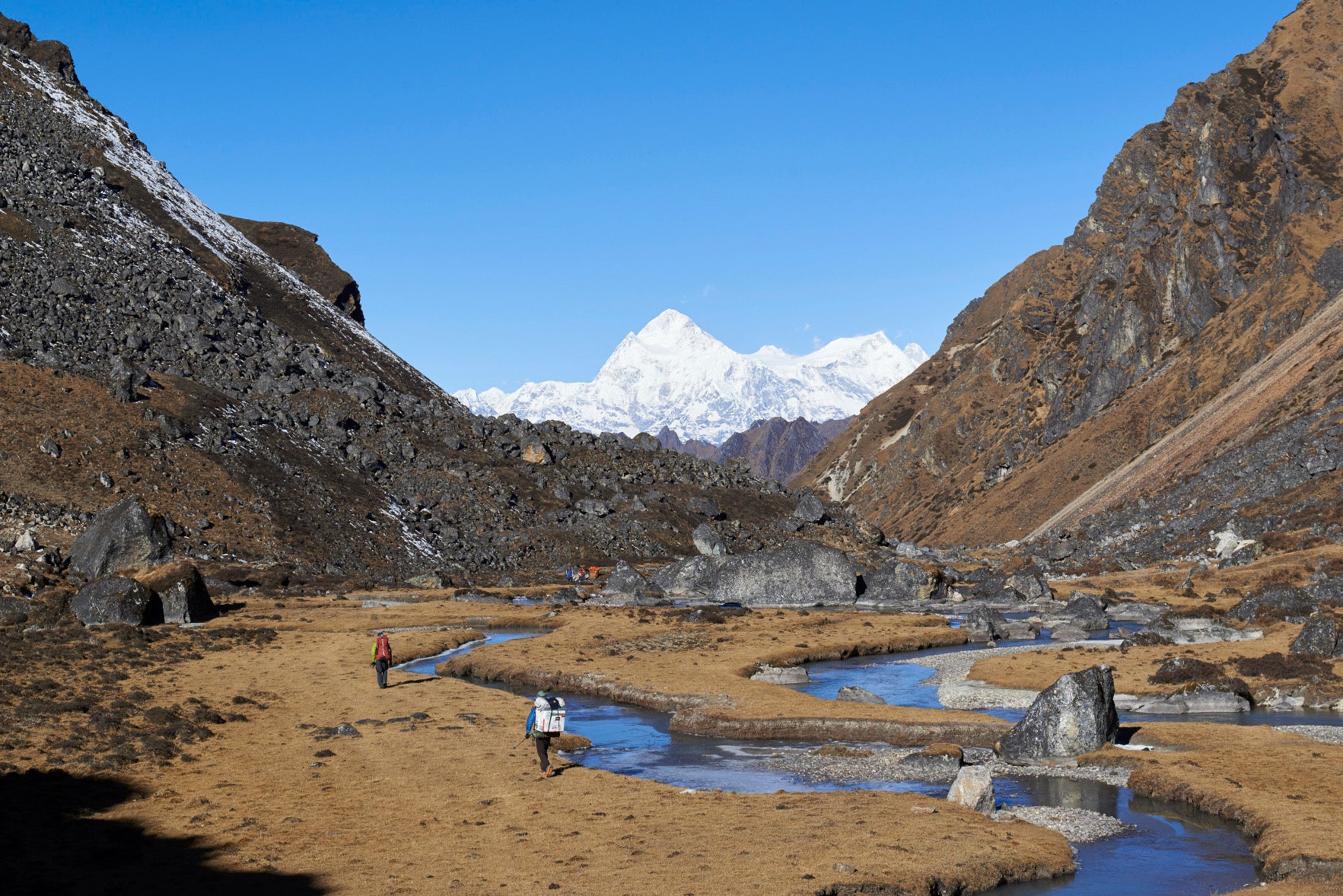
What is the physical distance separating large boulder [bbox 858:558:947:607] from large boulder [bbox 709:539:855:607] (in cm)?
268

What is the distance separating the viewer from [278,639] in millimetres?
65812

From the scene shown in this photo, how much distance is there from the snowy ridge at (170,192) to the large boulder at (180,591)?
10860 cm

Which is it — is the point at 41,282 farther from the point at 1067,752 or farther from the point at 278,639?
the point at 1067,752

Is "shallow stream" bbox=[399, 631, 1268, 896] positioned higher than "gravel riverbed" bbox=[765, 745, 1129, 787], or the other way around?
"gravel riverbed" bbox=[765, 745, 1129, 787]

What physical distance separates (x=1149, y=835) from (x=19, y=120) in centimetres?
17801

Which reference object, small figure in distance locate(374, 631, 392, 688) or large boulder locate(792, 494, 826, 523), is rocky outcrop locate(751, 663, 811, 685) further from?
large boulder locate(792, 494, 826, 523)

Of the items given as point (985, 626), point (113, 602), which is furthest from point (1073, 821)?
point (113, 602)

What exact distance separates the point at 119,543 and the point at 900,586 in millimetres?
65080

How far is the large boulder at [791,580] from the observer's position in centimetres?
9669

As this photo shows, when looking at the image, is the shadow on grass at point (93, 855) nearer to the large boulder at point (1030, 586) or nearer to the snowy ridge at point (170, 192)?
the large boulder at point (1030, 586)

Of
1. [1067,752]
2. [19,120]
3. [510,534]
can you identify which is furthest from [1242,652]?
[19,120]

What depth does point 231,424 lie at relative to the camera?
119 metres

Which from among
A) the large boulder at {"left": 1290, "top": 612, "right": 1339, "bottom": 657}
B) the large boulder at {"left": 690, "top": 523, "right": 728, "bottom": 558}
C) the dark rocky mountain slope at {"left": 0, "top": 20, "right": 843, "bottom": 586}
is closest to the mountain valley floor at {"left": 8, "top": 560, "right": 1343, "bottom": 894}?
the large boulder at {"left": 1290, "top": 612, "right": 1339, "bottom": 657}

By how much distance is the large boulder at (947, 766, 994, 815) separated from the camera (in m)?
29.9
